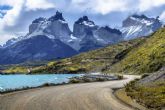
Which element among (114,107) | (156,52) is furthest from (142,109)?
(156,52)

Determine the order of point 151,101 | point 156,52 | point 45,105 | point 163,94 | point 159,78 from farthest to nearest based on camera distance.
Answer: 1. point 156,52
2. point 159,78
3. point 163,94
4. point 151,101
5. point 45,105

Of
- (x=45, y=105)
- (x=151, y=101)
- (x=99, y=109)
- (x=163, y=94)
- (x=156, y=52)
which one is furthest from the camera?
(x=156, y=52)

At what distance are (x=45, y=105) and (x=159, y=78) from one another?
29943 millimetres

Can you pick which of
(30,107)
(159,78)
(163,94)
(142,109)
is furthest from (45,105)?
(159,78)

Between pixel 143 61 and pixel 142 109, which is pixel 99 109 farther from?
pixel 143 61

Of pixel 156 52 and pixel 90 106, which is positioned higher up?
pixel 156 52

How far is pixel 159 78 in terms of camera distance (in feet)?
195

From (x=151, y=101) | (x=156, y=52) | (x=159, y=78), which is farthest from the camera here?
(x=156, y=52)

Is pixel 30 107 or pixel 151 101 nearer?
pixel 30 107

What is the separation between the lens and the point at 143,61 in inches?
7288

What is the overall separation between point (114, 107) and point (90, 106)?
197cm

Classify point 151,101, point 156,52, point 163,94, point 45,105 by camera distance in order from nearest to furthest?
point 45,105 → point 151,101 → point 163,94 → point 156,52

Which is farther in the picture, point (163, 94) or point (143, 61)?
point (143, 61)

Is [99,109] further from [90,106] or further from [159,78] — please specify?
[159,78]
